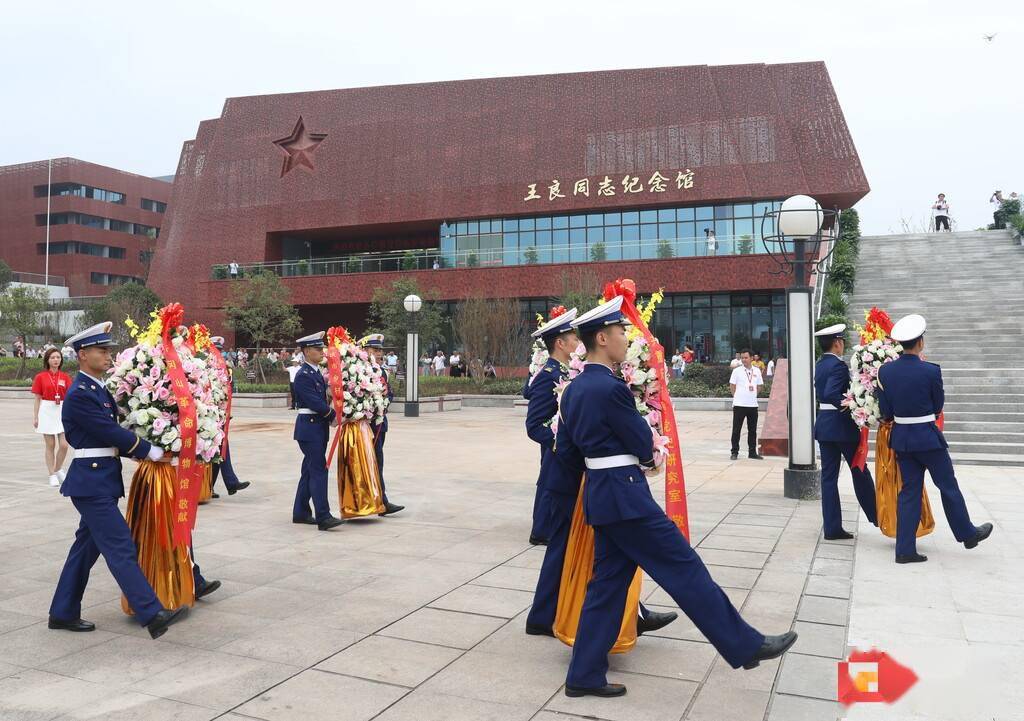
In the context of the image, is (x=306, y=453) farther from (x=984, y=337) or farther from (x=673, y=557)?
(x=984, y=337)

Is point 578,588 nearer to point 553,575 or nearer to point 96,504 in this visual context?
point 553,575

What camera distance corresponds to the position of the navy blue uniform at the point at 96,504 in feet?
14.7

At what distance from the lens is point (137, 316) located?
1575 inches

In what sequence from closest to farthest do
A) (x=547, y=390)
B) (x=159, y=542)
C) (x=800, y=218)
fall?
(x=159, y=542) < (x=547, y=390) < (x=800, y=218)

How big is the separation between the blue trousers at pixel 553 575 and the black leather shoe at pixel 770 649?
36.9 inches

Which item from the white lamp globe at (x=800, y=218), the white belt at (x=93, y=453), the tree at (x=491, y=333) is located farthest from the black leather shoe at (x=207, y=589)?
the tree at (x=491, y=333)

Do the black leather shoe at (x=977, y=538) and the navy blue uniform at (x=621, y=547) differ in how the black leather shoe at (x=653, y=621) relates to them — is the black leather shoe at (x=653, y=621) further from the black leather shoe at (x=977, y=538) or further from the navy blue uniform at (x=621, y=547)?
the black leather shoe at (x=977, y=538)

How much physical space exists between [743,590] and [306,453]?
13.8 ft

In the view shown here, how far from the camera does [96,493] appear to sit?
4.52 m

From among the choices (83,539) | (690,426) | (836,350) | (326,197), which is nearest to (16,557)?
(83,539)

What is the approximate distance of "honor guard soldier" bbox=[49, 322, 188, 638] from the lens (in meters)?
4.48

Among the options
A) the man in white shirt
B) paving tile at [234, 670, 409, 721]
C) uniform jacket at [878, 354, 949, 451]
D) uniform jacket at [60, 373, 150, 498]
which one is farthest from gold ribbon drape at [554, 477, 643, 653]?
the man in white shirt

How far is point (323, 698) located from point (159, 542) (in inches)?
68.8

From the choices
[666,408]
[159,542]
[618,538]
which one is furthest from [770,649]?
[159,542]
